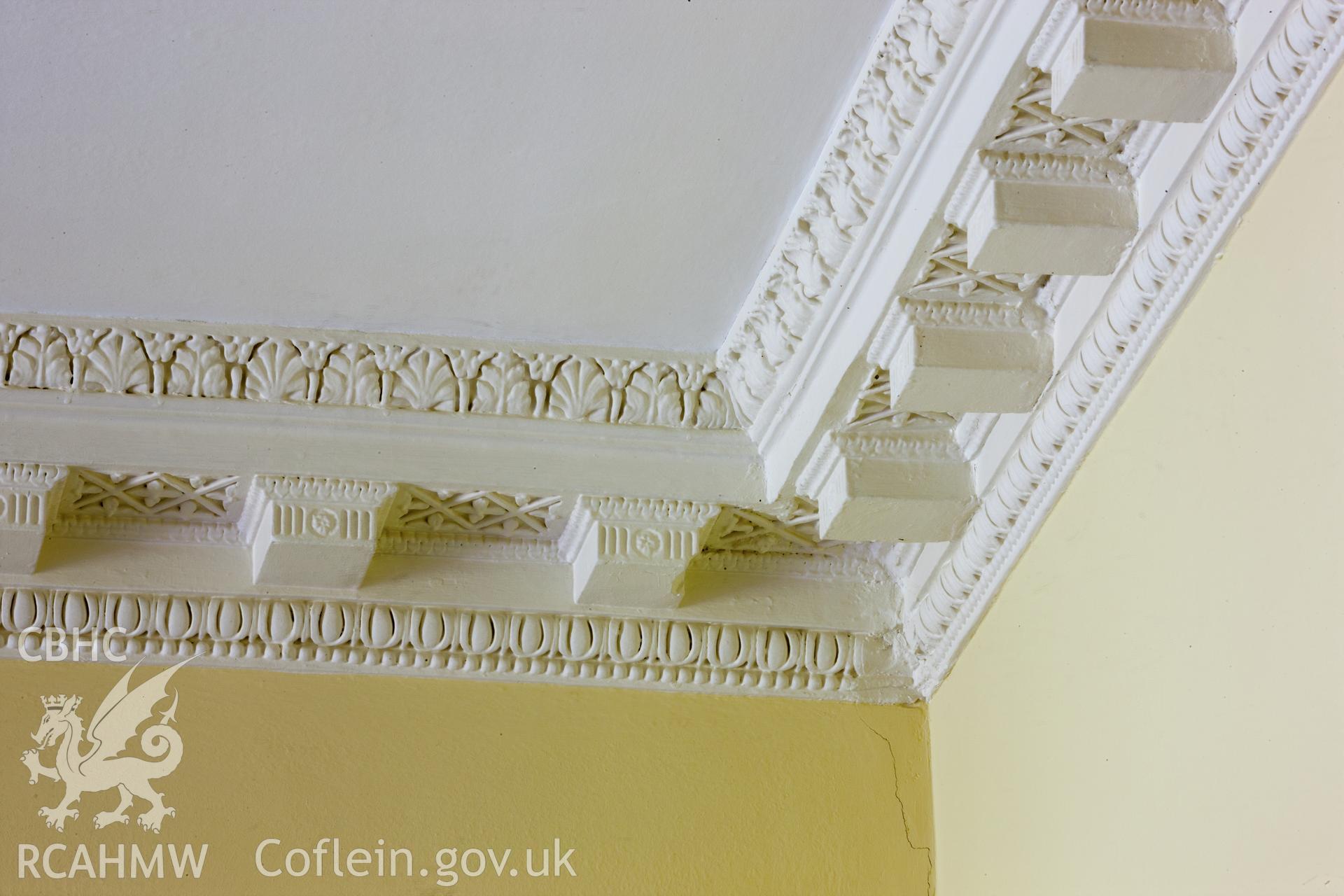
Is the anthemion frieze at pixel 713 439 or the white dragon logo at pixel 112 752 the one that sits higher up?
the anthemion frieze at pixel 713 439

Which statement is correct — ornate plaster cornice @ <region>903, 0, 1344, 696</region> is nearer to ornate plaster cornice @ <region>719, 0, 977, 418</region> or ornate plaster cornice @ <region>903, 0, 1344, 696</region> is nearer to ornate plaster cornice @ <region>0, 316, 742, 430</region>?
ornate plaster cornice @ <region>719, 0, 977, 418</region>

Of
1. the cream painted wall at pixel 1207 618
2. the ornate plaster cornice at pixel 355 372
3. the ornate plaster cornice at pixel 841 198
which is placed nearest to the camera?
the cream painted wall at pixel 1207 618

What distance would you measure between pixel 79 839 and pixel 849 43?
158 cm

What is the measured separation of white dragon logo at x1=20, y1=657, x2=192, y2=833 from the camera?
2.26 m

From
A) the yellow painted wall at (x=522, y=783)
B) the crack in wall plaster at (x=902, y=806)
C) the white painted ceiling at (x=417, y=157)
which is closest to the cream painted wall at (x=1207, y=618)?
Result: the crack in wall plaster at (x=902, y=806)

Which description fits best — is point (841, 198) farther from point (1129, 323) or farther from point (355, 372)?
point (355, 372)

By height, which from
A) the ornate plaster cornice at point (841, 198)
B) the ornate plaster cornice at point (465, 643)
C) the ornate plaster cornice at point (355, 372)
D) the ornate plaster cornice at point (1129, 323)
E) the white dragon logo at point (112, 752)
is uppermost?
the ornate plaster cornice at point (841, 198)

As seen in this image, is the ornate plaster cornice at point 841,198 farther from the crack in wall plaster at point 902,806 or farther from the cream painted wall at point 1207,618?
the crack in wall plaster at point 902,806

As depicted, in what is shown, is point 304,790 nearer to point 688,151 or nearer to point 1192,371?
point 688,151

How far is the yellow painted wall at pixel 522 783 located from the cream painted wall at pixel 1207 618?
27cm

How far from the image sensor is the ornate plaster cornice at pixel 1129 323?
1577mm

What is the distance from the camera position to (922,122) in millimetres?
1791

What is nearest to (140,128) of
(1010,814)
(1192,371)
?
(1192,371)

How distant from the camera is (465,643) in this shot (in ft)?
7.89
